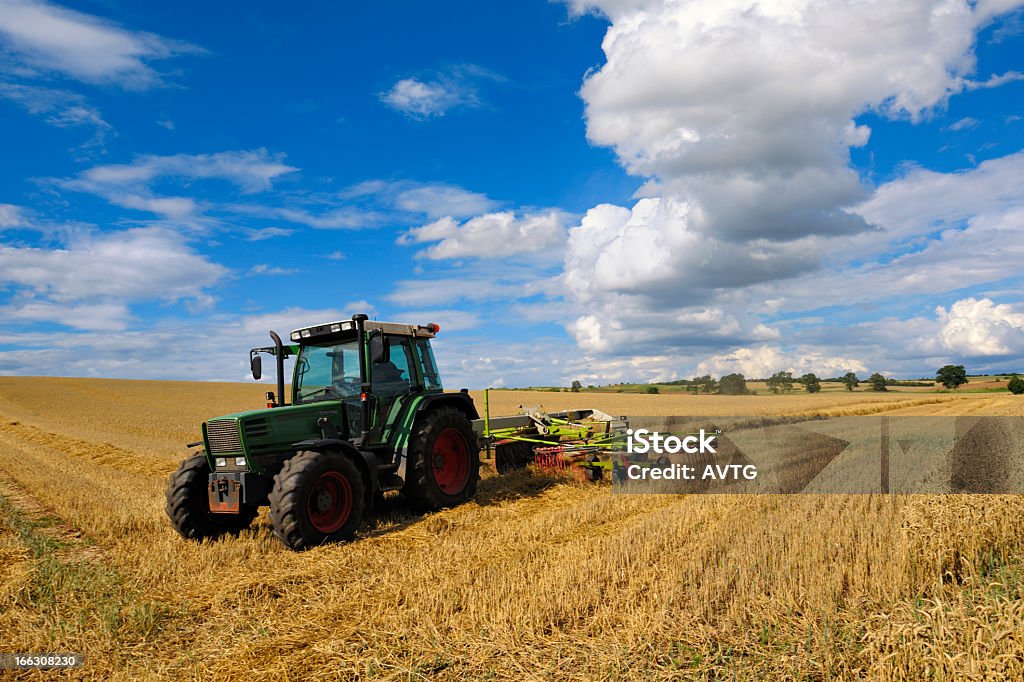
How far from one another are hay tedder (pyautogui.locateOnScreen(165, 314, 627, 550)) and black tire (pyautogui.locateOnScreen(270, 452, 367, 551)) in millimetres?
11

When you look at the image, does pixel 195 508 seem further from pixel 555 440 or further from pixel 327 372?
pixel 555 440

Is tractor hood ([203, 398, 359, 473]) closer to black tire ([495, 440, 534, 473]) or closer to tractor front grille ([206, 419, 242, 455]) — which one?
tractor front grille ([206, 419, 242, 455])

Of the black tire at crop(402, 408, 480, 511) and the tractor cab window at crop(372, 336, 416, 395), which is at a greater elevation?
the tractor cab window at crop(372, 336, 416, 395)

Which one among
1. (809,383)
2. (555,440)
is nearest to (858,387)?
(809,383)

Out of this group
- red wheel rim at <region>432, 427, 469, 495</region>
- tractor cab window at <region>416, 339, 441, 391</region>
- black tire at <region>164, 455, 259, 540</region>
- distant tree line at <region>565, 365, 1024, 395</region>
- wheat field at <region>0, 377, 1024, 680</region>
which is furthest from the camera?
distant tree line at <region>565, 365, 1024, 395</region>

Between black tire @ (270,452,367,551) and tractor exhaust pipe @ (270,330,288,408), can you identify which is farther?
tractor exhaust pipe @ (270,330,288,408)

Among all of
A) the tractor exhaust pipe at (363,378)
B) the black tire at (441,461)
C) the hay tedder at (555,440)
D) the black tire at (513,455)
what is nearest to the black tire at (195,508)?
the tractor exhaust pipe at (363,378)

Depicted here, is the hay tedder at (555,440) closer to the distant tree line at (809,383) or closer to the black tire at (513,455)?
the black tire at (513,455)

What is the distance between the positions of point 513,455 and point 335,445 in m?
4.97

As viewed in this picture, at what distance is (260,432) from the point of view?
7.39m

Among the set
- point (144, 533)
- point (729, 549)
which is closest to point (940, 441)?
point (729, 549)

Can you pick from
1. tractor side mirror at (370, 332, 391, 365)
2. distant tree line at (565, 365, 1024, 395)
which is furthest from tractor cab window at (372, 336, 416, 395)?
distant tree line at (565, 365, 1024, 395)

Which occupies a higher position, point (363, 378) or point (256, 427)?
point (363, 378)

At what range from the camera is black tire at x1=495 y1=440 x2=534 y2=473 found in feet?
38.9
